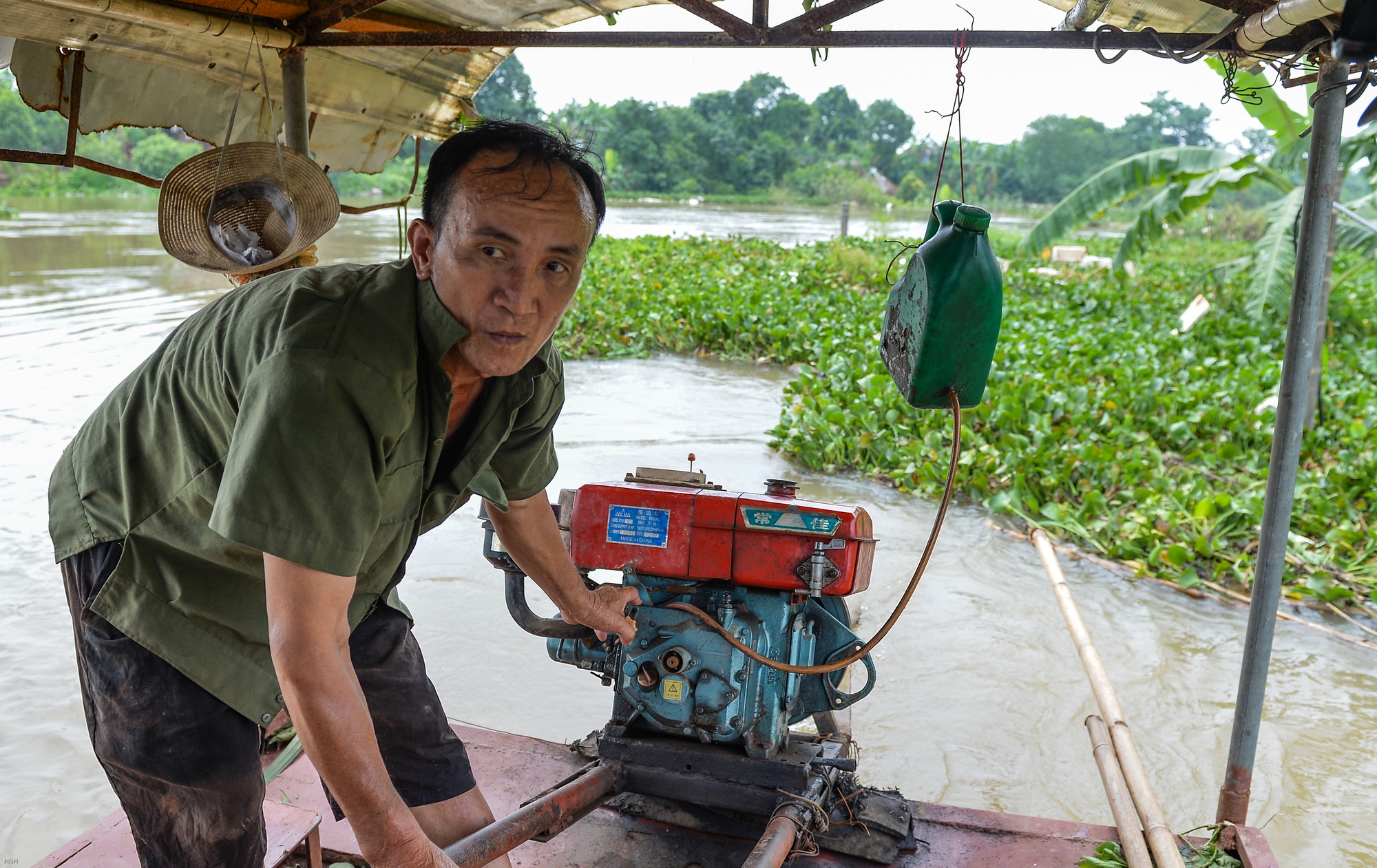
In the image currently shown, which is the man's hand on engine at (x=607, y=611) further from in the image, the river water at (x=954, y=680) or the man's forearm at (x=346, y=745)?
the river water at (x=954, y=680)

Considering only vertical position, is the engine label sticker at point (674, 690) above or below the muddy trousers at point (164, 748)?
below

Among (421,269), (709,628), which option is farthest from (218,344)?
(709,628)

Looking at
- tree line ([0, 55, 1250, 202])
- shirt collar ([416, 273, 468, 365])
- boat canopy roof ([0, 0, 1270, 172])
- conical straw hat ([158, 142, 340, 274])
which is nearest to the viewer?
shirt collar ([416, 273, 468, 365])

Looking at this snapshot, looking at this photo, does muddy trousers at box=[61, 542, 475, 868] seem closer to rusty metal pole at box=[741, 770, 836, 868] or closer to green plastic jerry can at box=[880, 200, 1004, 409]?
rusty metal pole at box=[741, 770, 836, 868]

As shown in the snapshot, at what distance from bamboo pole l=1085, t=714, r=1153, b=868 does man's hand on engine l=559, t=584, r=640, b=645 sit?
3.82ft

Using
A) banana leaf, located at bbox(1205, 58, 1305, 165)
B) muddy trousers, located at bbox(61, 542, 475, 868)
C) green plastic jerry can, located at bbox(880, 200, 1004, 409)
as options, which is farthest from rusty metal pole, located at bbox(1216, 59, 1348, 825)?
banana leaf, located at bbox(1205, 58, 1305, 165)

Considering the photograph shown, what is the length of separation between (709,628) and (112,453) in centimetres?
118

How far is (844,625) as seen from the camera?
2.18 m

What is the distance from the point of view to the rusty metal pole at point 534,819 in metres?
1.57

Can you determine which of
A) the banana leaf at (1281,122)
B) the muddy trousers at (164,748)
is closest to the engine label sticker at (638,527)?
the muddy trousers at (164,748)

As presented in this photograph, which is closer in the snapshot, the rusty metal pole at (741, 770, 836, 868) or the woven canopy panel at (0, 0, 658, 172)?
the rusty metal pole at (741, 770, 836, 868)

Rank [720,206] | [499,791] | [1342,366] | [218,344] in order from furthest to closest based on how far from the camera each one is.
Result: [720,206] < [1342,366] < [499,791] < [218,344]

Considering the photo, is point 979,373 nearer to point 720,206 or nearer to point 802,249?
point 802,249

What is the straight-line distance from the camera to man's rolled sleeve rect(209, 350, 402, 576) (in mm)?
1110
